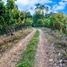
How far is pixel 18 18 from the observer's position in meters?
63.1

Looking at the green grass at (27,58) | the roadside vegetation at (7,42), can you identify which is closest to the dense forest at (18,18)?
the roadside vegetation at (7,42)

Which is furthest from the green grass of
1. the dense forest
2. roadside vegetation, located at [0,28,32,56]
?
the dense forest

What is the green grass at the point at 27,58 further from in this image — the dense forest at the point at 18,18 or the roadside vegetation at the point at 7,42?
the dense forest at the point at 18,18

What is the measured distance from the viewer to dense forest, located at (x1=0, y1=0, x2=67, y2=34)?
37.2 metres

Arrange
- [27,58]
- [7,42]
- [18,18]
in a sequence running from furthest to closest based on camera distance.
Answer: [18,18], [7,42], [27,58]

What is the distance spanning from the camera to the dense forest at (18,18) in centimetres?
3725

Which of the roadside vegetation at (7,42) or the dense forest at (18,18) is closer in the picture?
the roadside vegetation at (7,42)

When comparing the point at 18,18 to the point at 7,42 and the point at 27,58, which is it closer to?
the point at 7,42

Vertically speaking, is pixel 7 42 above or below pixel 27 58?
below

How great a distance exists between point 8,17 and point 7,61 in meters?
20.8

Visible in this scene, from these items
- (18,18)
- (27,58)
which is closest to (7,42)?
(27,58)

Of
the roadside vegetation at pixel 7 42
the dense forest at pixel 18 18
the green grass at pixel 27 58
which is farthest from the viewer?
the dense forest at pixel 18 18

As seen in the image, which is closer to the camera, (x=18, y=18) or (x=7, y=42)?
(x=7, y=42)

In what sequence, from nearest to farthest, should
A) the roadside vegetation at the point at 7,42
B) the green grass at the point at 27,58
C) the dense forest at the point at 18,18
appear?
the green grass at the point at 27,58 < the roadside vegetation at the point at 7,42 < the dense forest at the point at 18,18
